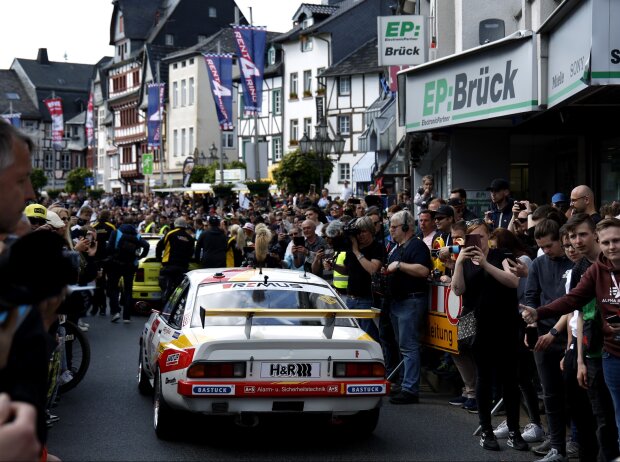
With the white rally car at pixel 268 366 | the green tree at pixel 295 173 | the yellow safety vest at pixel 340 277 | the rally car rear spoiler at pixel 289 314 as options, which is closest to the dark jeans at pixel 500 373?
the white rally car at pixel 268 366

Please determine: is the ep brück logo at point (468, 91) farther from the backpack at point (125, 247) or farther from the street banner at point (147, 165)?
→ the street banner at point (147, 165)

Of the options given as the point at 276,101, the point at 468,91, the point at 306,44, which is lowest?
the point at 468,91

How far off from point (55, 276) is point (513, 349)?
6751 mm

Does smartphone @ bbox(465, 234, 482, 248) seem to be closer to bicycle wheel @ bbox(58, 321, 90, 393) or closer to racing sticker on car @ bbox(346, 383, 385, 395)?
racing sticker on car @ bbox(346, 383, 385, 395)

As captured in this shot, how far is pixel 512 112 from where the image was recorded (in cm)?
1523

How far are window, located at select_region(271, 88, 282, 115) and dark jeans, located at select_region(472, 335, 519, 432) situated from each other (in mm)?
64753

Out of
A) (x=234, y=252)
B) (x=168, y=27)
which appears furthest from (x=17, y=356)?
(x=168, y=27)

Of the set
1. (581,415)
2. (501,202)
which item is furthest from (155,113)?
(581,415)

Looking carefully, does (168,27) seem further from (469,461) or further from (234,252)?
(469,461)

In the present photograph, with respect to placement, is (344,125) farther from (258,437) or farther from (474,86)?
(258,437)

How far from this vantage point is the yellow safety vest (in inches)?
479

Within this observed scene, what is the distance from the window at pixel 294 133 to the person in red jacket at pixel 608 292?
64271mm

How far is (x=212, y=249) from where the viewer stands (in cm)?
1928

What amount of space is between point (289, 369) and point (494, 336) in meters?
1.69
